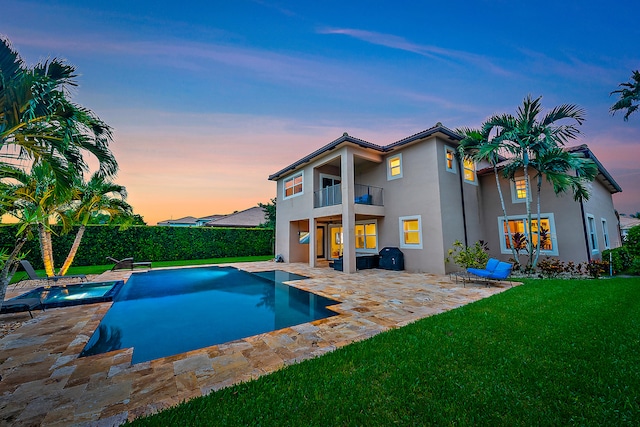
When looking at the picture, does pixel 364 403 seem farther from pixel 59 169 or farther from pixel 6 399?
pixel 59 169

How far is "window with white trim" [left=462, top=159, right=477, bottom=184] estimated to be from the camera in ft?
41.0

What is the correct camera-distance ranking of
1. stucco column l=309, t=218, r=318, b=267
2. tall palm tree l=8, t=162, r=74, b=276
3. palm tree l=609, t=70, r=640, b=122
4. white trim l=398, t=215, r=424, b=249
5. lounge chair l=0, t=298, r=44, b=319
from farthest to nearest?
stucco column l=309, t=218, r=318, b=267 < white trim l=398, t=215, r=424, b=249 < palm tree l=609, t=70, r=640, b=122 < lounge chair l=0, t=298, r=44, b=319 < tall palm tree l=8, t=162, r=74, b=276

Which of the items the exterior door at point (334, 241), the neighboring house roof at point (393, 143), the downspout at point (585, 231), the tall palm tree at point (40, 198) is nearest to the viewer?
the tall palm tree at point (40, 198)

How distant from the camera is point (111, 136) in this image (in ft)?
20.2

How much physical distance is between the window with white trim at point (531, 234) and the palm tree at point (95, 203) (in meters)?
17.9

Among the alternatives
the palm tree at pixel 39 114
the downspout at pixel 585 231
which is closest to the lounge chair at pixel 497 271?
the downspout at pixel 585 231

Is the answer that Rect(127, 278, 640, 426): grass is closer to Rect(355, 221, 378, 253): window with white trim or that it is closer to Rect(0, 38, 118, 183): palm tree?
Rect(0, 38, 118, 183): palm tree

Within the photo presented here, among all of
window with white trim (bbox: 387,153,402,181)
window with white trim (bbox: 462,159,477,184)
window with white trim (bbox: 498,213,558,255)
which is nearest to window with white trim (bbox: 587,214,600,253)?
window with white trim (bbox: 498,213,558,255)

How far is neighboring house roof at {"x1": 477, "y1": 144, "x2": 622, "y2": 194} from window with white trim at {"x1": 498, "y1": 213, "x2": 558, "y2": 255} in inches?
105

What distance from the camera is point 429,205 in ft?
36.6

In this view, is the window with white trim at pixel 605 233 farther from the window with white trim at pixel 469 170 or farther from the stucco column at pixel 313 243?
the stucco column at pixel 313 243

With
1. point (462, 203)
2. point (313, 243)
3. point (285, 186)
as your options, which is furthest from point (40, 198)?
point (462, 203)

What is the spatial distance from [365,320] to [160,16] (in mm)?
12215

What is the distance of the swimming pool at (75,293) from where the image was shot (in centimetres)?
651
